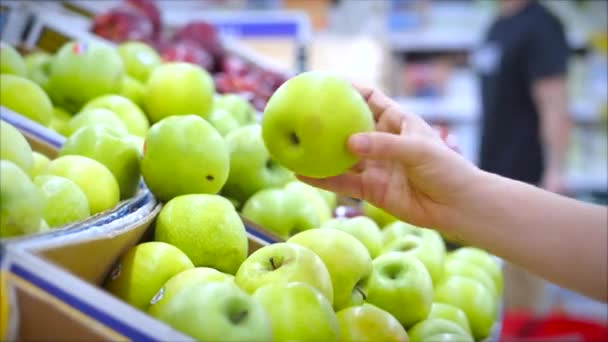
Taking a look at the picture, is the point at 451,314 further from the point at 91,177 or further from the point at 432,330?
the point at 91,177

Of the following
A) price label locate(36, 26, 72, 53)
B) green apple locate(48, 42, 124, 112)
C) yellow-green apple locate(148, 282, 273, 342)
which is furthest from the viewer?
price label locate(36, 26, 72, 53)

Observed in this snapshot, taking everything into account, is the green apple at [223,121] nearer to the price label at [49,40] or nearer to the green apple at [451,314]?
the green apple at [451,314]

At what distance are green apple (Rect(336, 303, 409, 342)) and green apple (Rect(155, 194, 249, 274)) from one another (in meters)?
0.17

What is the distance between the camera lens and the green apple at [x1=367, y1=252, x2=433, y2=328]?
1.12m

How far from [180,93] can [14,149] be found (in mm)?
671

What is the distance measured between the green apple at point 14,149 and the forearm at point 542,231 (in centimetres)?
53

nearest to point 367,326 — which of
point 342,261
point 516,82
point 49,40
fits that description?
point 342,261

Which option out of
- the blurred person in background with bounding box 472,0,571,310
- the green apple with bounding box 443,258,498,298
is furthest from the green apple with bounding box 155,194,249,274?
the blurred person in background with bounding box 472,0,571,310

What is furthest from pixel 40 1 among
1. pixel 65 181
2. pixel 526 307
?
pixel 526 307

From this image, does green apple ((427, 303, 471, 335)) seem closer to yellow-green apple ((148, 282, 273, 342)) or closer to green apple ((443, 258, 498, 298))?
green apple ((443, 258, 498, 298))

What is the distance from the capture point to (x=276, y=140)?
0.87 metres

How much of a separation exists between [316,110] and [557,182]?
101 inches

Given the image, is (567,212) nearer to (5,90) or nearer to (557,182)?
(5,90)

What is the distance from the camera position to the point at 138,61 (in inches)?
71.7
